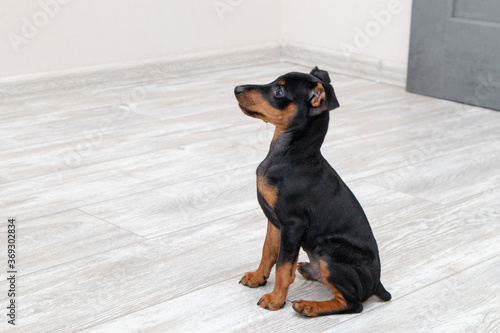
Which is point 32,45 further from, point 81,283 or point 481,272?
point 481,272

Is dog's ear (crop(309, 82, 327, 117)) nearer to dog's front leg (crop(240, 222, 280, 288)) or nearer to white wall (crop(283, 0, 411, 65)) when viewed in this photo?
dog's front leg (crop(240, 222, 280, 288))

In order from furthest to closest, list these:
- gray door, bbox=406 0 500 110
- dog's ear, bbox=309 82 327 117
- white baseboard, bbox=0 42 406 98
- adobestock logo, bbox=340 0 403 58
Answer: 1. adobestock logo, bbox=340 0 403 58
2. white baseboard, bbox=0 42 406 98
3. gray door, bbox=406 0 500 110
4. dog's ear, bbox=309 82 327 117

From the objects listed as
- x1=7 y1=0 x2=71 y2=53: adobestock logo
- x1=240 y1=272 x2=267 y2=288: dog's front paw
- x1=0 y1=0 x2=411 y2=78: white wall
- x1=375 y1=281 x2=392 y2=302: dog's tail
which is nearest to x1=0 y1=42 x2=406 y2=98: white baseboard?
x1=0 y1=0 x2=411 y2=78: white wall

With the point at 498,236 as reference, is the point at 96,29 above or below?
above

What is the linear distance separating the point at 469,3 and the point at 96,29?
1.87 metres

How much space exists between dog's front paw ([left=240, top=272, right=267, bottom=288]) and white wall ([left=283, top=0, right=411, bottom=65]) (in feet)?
7.66

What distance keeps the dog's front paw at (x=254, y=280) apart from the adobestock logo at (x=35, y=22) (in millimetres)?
2228

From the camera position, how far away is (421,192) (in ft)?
7.48

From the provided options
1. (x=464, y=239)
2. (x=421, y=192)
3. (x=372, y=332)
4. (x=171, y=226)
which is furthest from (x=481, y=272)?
(x=171, y=226)

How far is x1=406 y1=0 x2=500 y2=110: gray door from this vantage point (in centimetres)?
322

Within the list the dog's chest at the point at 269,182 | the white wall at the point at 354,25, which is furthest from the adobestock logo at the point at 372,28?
the dog's chest at the point at 269,182

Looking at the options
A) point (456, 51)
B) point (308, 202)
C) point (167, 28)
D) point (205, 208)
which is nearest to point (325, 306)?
point (308, 202)

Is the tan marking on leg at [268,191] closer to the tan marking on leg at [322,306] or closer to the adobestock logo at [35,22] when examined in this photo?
the tan marking on leg at [322,306]

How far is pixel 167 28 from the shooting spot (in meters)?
3.87
